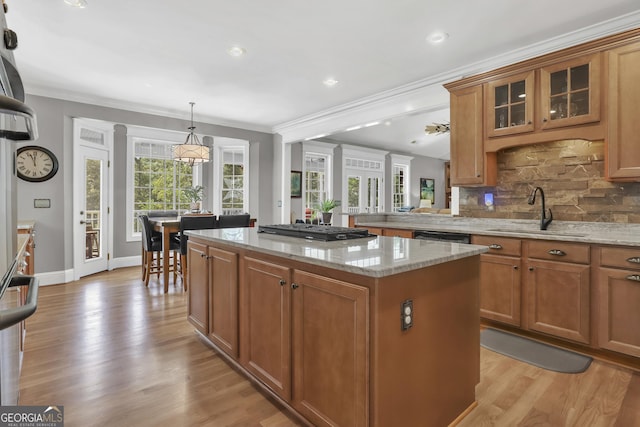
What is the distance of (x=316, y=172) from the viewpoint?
25.6 feet

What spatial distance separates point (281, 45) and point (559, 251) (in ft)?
10.1

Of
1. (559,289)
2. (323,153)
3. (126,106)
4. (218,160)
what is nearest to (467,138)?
(559,289)

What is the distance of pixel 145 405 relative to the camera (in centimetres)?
187

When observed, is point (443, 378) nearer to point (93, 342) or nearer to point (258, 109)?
point (93, 342)

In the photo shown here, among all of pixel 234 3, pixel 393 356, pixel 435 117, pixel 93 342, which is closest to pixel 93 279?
pixel 93 342

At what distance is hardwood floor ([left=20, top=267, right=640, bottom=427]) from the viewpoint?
177 cm

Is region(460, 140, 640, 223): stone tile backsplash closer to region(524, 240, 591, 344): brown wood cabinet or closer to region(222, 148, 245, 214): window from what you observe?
region(524, 240, 591, 344): brown wood cabinet

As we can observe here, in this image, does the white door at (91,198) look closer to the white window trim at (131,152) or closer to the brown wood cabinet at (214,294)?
the white window trim at (131,152)

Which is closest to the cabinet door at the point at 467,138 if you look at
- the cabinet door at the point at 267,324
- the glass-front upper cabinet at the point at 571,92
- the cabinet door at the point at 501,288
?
the glass-front upper cabinet at the point at 571,92

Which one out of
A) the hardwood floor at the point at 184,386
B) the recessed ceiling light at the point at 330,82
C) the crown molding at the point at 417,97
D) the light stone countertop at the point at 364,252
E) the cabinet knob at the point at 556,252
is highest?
the recessed ceiling light at the point at 330,82

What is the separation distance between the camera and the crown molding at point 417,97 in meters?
2.90

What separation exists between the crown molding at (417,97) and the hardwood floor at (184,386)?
272 cm

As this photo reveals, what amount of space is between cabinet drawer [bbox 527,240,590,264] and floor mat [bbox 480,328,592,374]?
2.31 feet

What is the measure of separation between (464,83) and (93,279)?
18.1 feet
